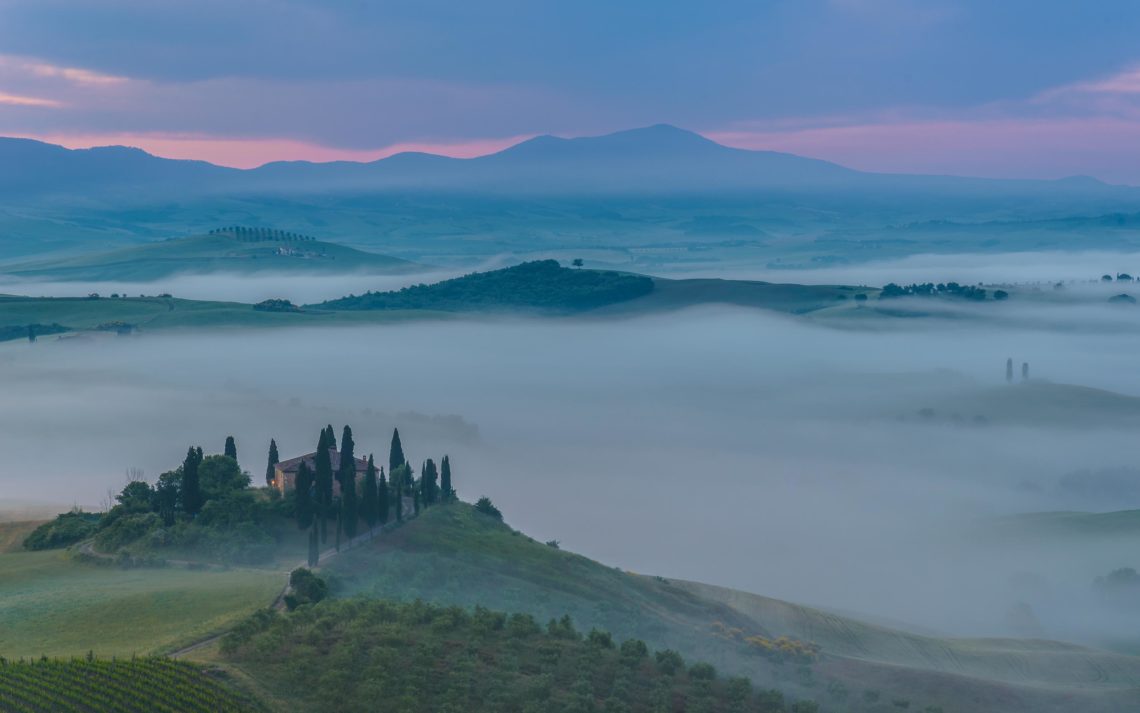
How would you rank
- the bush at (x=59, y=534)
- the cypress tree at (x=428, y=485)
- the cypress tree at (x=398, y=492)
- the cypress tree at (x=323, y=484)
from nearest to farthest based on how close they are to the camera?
the cypress tree at (x=323, y=484), the bush at (x=59, y=534), the cypress tree at (x=398, y=492), the cypress tree at (x=428, y=485)

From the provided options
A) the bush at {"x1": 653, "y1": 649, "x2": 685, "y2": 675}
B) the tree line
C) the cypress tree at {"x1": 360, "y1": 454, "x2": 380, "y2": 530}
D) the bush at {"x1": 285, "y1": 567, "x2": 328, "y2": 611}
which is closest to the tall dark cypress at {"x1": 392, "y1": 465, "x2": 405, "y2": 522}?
the tree line

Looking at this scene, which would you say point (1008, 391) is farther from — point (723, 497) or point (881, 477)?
point (723, 497)

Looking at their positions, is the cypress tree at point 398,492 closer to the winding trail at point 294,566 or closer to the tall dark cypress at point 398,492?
the tall dark cypress at point 398,492

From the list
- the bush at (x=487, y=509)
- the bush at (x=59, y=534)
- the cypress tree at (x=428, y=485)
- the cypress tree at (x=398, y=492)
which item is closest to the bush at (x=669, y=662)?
the cypress tree at (x=398, y=492)

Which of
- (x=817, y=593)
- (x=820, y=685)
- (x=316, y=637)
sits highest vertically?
(x=316, y=637)

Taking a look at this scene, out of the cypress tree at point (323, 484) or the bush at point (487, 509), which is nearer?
the cypress tree at point (323, 484)

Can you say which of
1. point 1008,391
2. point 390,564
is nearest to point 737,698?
point 390,564

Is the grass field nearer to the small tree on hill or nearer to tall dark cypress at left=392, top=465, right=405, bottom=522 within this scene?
the small tree on hill
